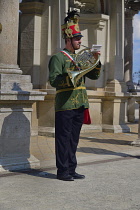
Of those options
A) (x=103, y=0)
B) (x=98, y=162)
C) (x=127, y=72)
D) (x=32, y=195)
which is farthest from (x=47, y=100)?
(x=127, y=72)

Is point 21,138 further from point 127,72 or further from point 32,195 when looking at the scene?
point 127,72

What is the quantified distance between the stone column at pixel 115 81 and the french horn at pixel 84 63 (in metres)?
7.25

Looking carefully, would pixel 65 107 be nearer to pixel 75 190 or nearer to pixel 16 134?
pixel 75 190

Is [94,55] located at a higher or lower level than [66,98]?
higher

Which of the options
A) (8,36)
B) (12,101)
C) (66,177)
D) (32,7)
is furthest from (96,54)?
(32,7)

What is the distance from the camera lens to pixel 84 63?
5.77 m

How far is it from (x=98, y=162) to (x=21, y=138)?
1.42m

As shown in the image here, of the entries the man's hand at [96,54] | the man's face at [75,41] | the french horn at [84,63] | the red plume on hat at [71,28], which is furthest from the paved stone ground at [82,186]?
the red plume on hat at [71,28]

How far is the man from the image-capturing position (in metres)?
5.67

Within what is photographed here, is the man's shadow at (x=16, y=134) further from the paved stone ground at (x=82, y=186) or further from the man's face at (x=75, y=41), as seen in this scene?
the man's face at (x=75, y=41)

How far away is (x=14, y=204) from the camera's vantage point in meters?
4.44

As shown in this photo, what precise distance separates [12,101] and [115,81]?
7275mm

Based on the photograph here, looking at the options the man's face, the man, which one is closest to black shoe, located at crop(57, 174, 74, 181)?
the man

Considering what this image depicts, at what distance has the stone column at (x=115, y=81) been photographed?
13.1 m
